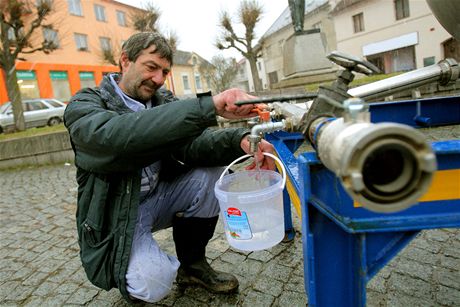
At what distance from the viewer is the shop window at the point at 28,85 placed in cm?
1927

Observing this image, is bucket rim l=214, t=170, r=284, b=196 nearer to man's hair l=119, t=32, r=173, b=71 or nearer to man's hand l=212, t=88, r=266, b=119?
man's hand l=212, t=88, r=266, b=119

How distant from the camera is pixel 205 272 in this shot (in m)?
1.96

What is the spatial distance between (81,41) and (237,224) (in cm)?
2599

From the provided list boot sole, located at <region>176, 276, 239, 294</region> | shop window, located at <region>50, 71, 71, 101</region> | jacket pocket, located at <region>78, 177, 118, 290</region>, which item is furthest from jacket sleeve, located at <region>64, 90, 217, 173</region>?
shop window, located at <region>50, 71, 71, 101</region>

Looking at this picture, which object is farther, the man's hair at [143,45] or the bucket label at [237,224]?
the man's hair at [143,45]

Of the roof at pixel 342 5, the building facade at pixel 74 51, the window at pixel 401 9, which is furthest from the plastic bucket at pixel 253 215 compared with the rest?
the roof at pixel 342 5

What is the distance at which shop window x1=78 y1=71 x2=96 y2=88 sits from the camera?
22998mm

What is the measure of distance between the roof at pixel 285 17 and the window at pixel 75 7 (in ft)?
50.0

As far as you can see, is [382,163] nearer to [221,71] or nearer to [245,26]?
[245,26]

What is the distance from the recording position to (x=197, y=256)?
6.60ft

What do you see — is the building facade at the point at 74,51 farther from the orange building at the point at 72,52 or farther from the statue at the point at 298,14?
the statue at the point at 298,14

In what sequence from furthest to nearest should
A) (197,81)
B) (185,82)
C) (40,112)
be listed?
(197,81) < (185,82) < (40,112)

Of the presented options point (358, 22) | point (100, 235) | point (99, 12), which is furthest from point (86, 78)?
point (100, 235)

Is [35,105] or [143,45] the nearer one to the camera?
[143,45]
